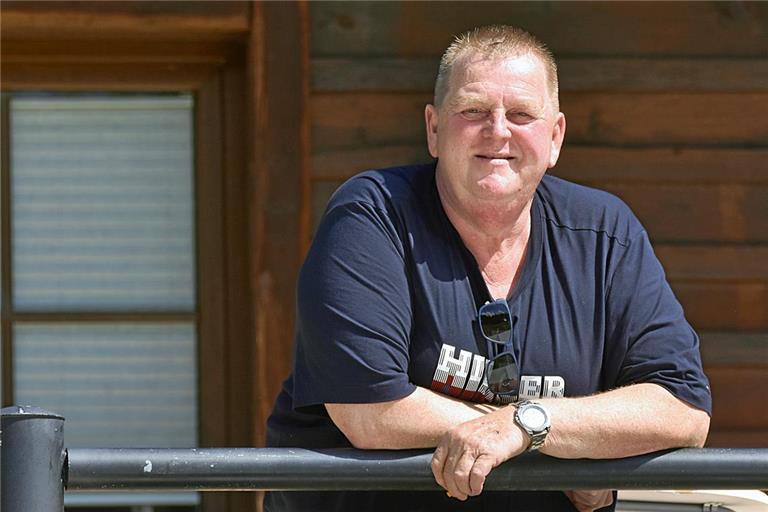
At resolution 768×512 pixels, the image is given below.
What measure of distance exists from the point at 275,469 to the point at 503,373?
548 mm

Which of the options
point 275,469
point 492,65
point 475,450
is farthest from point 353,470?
point 492,65

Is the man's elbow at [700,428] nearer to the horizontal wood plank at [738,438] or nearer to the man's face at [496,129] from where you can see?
the man's face at [496,129]

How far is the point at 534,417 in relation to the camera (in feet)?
6.18

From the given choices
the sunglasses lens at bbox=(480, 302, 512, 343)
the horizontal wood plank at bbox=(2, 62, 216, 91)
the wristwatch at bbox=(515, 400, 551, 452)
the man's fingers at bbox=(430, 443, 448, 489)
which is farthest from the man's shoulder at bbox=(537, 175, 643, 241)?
the horizontal wood plank at bbox=(2, 62, 216, 91)

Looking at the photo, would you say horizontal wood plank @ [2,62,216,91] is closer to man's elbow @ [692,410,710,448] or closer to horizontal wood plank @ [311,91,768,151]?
horizontal wood plank @ [311,91,768,151]

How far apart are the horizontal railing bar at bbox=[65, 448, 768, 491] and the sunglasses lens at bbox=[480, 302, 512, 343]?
388mm

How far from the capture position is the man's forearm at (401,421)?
6.32 ft

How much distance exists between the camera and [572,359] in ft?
6.93

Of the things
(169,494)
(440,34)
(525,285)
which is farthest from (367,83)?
(525,285)

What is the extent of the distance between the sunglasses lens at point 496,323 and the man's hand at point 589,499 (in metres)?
0.29

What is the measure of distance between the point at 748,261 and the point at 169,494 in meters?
1.92

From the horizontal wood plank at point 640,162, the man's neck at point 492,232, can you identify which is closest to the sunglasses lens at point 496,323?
the man's neck at point 492,232

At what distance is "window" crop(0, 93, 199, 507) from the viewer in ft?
13.1

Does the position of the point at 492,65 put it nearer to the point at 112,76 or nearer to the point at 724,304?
the point at 724,304
